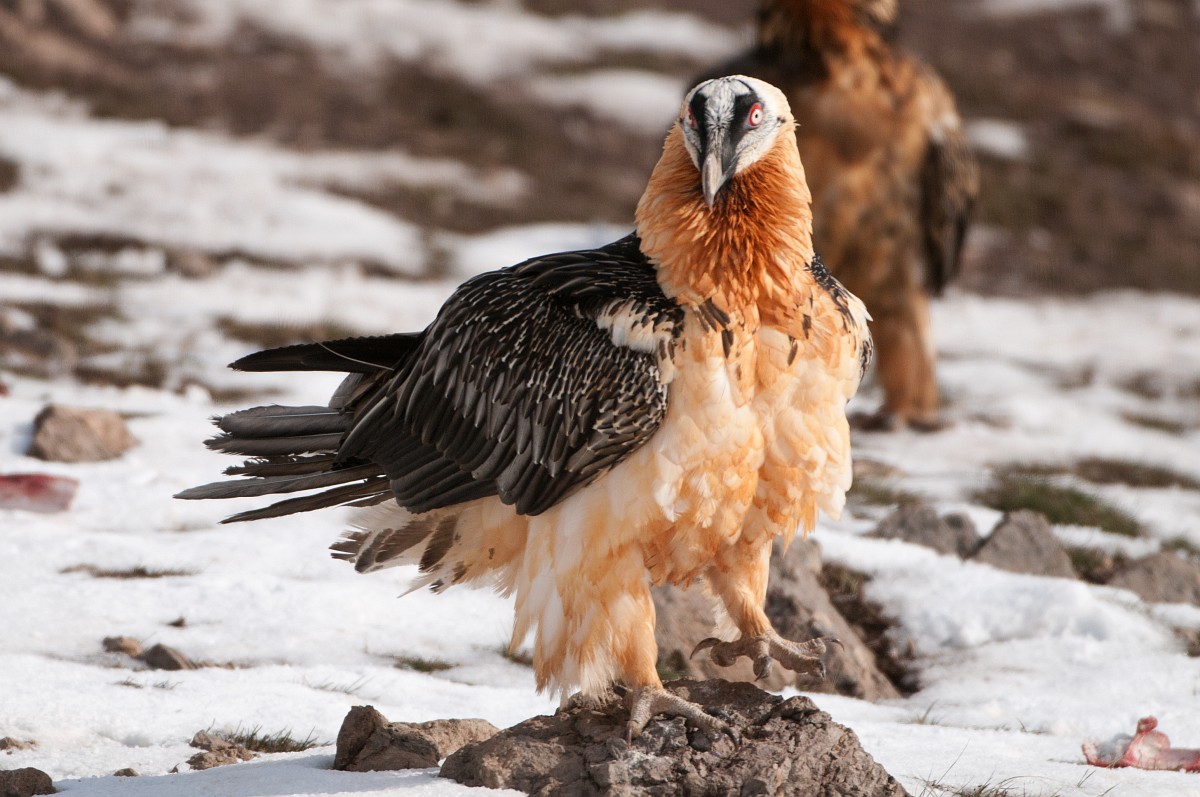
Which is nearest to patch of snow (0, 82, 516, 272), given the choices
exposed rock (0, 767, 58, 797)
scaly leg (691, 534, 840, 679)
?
exposed rock (0, 767, 58, 797)

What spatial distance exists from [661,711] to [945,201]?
6243 mm

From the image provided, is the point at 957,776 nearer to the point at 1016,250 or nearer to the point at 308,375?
the point at 308,375

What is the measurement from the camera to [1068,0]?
2195cm

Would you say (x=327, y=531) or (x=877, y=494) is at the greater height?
(x=327, y=531)

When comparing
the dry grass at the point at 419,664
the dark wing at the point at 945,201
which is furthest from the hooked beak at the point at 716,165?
the dark wing at the point at 945,201

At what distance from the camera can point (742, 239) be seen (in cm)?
459

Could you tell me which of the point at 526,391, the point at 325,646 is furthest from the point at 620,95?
the point at 526,391

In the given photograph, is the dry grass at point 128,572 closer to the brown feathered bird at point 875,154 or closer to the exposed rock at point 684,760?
the exposed rock at point 684,760

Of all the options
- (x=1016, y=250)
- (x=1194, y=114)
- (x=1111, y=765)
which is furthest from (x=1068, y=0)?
(x=1111, y=765)

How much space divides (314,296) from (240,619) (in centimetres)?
576

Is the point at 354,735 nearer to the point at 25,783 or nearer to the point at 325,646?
the point at 25,783

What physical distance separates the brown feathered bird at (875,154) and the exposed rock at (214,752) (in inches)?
217

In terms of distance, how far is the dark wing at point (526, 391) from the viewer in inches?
178

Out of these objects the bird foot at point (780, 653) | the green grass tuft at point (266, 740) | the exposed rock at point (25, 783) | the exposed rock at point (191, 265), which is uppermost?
the exposed rock at point (191, 265)
